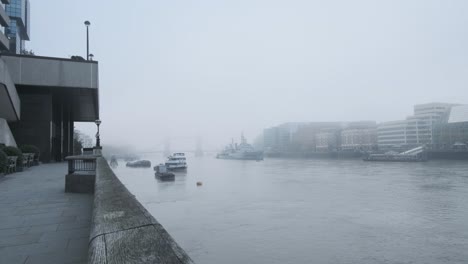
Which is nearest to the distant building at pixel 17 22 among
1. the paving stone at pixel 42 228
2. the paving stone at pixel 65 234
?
the paving stone at pixel 42 228

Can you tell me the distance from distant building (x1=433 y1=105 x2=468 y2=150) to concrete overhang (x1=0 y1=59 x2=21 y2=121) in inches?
4978

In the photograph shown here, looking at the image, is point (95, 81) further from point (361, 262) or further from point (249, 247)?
point (361, 262)

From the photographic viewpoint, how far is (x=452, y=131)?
375 feet

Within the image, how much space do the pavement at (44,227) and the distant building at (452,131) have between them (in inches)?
5051

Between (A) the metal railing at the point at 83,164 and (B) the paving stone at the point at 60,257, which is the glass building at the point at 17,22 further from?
(B) the paving stone at the point at 60,257

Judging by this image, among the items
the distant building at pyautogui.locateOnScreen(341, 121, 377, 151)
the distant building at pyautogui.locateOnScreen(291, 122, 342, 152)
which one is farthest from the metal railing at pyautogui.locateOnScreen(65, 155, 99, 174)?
the distant building at pyautogui.locateOnScreen(291, 122, 342, 152)

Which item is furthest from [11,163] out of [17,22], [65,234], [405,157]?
[405,157]

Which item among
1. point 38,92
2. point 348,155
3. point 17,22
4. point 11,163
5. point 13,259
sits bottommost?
point 348,155

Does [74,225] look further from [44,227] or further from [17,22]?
[17,22]

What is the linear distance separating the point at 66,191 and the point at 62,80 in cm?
1838

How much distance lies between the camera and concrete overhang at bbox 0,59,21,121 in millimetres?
19312

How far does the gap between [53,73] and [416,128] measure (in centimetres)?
13434

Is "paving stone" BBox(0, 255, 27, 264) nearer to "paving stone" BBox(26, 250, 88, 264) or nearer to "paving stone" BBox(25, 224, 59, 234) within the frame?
"paving stone" BBox(26, 250, 88, 264)

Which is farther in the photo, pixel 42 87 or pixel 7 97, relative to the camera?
pixel 42 87
